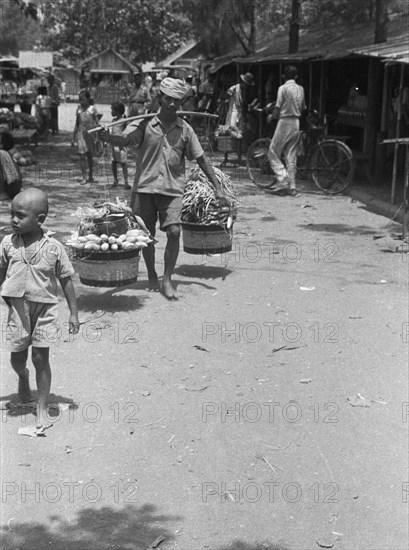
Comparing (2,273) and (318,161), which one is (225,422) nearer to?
(2,273)

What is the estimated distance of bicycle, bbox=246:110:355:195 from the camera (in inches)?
573

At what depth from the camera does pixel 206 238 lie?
8.76m

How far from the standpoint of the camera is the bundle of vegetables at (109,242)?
24.5 feet

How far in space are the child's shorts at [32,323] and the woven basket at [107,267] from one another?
224 centimetres

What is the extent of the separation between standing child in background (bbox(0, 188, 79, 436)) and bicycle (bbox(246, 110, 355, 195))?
9713 mm

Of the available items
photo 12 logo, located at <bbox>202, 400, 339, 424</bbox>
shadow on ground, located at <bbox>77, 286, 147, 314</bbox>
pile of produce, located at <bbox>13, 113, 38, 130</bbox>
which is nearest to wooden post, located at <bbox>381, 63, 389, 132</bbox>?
shadow on ground, located at <bbox>77, 286, 147, 314</bbox>

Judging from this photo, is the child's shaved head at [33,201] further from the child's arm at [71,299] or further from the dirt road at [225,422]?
the dirt road at [225,422]

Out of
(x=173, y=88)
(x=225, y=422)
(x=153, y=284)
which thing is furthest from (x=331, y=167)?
(x=225, y=422)

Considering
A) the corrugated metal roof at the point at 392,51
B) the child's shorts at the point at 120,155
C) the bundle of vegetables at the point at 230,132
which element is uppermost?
the corrugated metal roof at the point at 392,51

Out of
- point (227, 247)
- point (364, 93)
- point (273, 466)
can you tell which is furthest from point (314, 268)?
point (364, 93)

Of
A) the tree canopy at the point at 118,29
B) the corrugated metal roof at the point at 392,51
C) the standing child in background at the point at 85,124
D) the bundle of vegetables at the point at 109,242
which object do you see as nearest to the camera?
the bundle of vegetables at the point at 109,242

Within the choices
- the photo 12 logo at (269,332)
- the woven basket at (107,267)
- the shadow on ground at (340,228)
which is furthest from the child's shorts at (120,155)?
the photo 12 logo at (269,332)

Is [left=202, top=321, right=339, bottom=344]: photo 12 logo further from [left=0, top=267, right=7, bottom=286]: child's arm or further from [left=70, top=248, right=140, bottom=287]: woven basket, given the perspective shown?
[left=0, top=267, right=7, bottom=286]: child's arm

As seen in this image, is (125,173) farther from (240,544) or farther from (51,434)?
(240,544)
